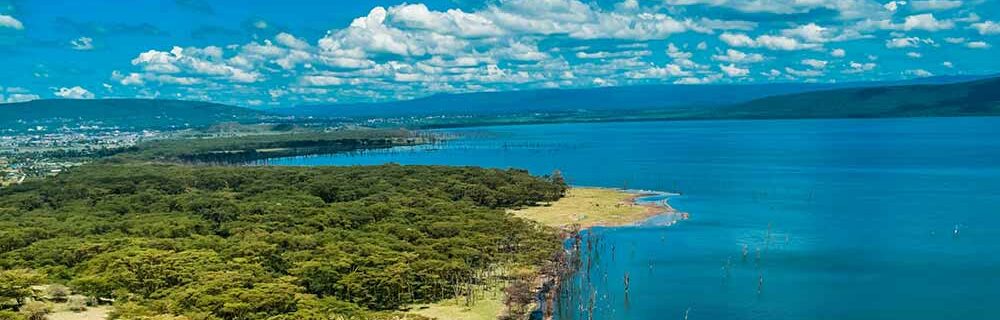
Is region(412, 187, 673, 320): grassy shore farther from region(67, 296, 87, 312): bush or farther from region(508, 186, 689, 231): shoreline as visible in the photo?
region(67, 296, 87, 312): bush

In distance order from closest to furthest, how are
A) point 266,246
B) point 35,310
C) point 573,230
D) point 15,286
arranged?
1. point 35,310
2. point 15,286
3. point 266,246
4. point 573,230

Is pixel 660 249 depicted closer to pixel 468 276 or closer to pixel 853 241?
pixel 853 241

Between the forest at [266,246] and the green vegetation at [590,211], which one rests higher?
the forest at [266,246]

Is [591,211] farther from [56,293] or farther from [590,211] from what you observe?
[56,293]

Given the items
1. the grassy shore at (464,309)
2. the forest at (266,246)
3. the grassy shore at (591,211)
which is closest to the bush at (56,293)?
the forest at (266,246)

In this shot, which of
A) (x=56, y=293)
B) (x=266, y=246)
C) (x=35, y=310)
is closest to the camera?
(x=35, y=310)

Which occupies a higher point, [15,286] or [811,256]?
[15,286]

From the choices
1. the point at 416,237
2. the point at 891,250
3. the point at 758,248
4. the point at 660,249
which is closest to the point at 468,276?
the point at 416,237

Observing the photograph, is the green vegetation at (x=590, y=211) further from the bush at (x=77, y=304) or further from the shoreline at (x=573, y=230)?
the bush at (x=77, y=304)

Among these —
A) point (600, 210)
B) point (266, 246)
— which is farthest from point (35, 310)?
point (600, 210)

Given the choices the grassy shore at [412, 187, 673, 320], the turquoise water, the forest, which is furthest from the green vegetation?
the turquoise water
